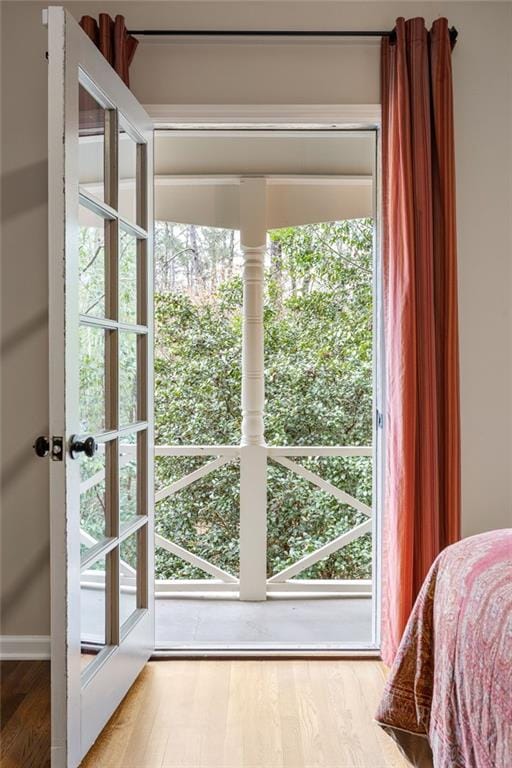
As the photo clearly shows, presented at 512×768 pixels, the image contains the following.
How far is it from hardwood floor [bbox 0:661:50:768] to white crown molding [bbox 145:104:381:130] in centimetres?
231

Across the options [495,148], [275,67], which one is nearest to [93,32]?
[275,67]

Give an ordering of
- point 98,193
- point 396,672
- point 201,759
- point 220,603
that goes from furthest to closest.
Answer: point 220,603 → point 98,193 → point 201,759 → point 396,672

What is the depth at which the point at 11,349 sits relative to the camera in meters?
2.77

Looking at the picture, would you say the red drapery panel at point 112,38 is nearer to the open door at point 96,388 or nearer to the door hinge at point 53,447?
the open door at point 96,388

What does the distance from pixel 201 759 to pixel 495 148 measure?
255 centimetres

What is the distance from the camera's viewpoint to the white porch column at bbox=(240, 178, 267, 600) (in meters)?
3.85

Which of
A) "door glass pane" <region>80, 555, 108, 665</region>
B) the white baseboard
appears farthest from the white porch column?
"door glass pane" <region>80, 555, 108, 665</region>

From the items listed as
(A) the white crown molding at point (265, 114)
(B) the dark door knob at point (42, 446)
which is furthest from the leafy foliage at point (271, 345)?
(B) the dark door knob at point (42, 446)

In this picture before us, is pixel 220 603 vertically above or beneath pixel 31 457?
beneath

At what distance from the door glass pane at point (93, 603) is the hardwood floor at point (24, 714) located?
325 mm

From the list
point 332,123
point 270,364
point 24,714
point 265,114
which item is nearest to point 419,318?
point 332,123

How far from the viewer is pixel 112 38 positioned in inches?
103

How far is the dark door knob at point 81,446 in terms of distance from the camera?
186 centimetres

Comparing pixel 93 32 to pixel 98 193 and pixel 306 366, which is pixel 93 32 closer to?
pixel 98 193
